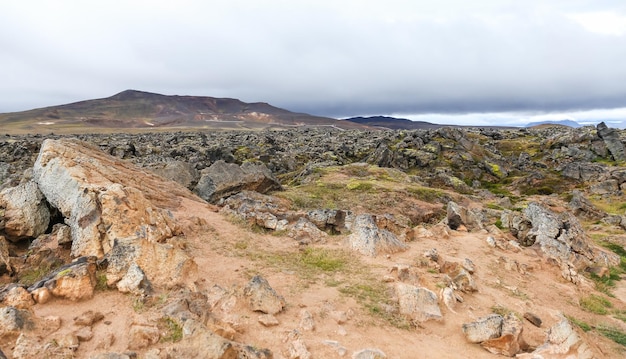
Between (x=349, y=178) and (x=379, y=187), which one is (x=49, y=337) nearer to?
(x=379, y=187)

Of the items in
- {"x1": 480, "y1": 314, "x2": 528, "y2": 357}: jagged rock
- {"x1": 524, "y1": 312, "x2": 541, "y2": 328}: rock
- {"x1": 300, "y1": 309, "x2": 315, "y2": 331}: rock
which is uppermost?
{"x1": 300, "y1": 309, "x2": 315, "y2": 331}: rock

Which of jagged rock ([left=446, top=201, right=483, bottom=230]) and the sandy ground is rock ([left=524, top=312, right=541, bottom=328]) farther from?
jagged rock ([left=446, top=201, right=483, bottom=230])

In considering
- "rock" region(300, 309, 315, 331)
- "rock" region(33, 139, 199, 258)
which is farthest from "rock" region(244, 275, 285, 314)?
"rock" region(33, 139, 199, 258)

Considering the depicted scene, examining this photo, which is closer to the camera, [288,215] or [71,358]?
[71,358]

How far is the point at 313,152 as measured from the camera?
261 feet

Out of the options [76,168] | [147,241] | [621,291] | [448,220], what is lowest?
[621,291]

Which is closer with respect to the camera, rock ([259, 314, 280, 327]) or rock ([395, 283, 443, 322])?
rock ([259, 314, 280, 327])

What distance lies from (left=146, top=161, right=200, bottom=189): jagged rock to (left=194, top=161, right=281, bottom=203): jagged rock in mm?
1041

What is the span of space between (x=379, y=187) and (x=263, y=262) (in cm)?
2423

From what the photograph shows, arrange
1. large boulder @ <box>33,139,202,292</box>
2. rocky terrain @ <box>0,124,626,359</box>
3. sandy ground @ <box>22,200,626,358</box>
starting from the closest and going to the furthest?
rocky terrain @ <box>0,124,626,359</box>
sandy ground @ <box>22,200,626,358</box>
large boulder @ <box>33,139,202,292</box>

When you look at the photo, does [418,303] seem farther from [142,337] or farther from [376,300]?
[142,337]

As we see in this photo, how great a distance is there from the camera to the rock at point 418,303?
15766 mm

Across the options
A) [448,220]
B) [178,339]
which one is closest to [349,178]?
[448,220]

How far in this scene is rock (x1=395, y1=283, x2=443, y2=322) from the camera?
51.7 feet
